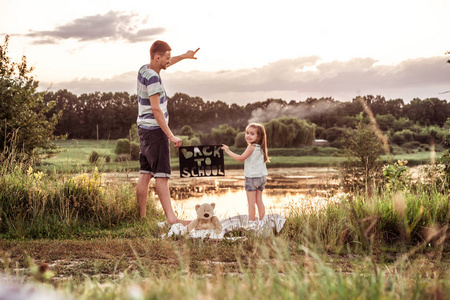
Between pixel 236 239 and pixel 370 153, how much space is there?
331 inches

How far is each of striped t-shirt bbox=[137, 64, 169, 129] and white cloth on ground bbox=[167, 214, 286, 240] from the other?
1397 mm

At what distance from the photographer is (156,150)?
626 cm

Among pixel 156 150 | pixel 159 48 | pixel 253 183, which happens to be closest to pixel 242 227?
pixel 253 183

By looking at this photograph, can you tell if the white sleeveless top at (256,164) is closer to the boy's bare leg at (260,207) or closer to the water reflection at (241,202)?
the boy's bare leg at (260,207)

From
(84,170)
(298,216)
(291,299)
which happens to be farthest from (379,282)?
(84,170)

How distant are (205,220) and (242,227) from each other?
0.46 m

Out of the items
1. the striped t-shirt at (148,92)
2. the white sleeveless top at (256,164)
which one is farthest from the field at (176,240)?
the striped t-shirt at (148,92)

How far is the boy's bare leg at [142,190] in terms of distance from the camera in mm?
6598

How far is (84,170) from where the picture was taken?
7758mm

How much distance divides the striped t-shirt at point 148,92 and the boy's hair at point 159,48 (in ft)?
0.69

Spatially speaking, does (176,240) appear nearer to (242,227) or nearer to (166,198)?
(242,227)

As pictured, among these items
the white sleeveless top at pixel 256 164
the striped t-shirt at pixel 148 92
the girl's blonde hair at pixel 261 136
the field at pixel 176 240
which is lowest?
the field at pixel 176 240

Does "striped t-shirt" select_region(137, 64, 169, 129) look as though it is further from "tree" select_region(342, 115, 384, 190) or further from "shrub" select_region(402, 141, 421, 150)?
"shrub" select_region(402, 141, 421, 150)

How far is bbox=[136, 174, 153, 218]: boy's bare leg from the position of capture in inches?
260
